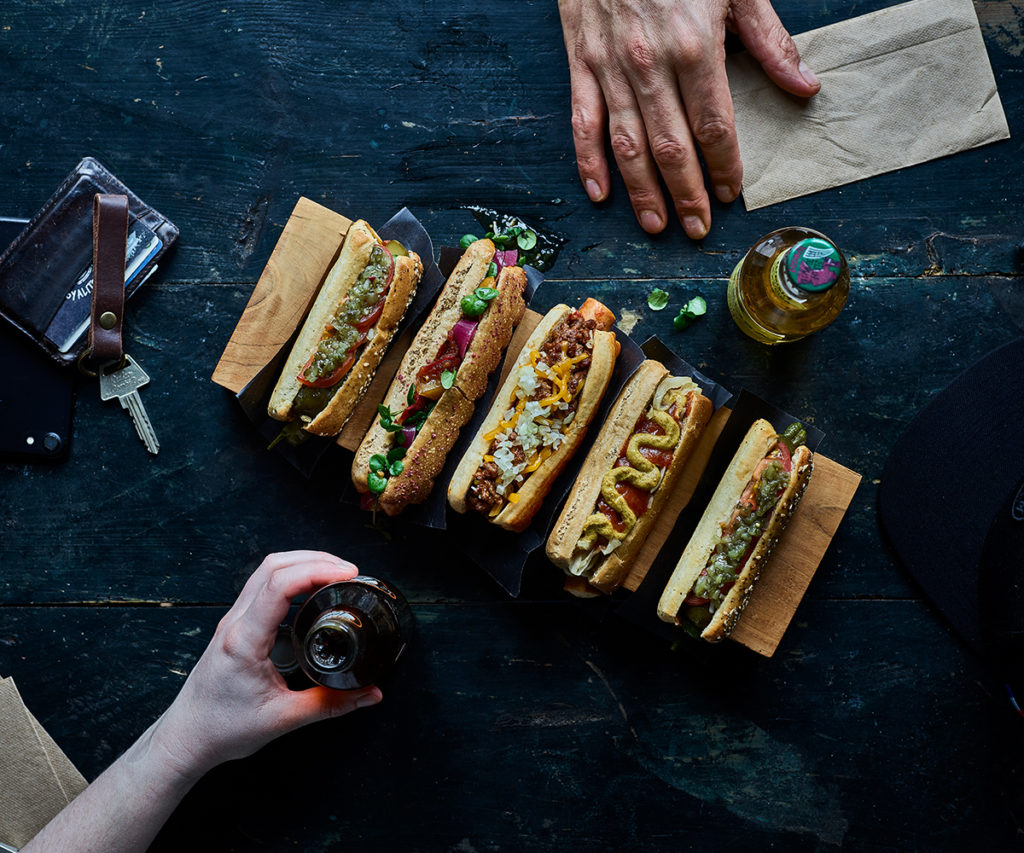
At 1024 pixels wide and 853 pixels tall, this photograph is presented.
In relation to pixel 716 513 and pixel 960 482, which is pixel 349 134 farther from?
pixel 960 482

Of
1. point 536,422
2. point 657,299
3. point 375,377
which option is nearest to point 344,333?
point 375,377

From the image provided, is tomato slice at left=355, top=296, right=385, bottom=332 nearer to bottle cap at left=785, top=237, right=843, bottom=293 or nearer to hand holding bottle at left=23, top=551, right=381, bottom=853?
hand holding bottle at left=23, top=551, right=381, bottom=853

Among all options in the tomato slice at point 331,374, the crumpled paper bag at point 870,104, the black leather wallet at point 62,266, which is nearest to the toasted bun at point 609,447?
the crumpled paper bag at point 870,104

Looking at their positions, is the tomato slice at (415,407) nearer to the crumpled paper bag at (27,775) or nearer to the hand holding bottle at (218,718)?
the hand holding bottle at (218,718)

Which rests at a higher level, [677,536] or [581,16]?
[581,16]

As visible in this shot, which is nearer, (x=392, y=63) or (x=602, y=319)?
(x=602, y=319)

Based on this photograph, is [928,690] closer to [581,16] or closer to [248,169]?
[581,16]

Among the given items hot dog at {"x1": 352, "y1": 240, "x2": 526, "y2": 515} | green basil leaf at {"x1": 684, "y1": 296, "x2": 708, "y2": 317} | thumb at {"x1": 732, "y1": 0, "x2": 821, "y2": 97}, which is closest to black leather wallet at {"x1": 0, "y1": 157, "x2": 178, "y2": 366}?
hot dog at {"x1": 352, "y1": 240, "x2": 526, "y2": 515}

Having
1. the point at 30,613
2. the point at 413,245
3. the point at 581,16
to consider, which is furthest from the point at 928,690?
the point at 30,613
